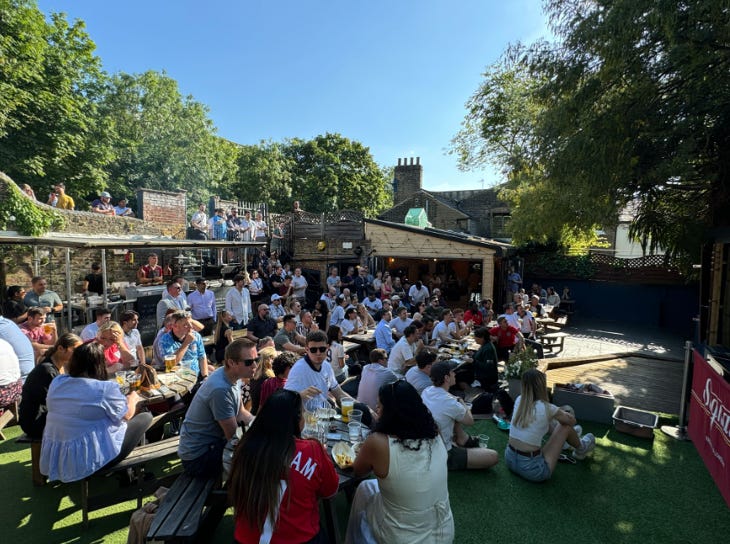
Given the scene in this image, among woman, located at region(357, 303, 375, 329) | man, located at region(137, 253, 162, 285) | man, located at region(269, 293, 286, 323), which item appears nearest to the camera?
man, located at region(269, 293, 286, 323)

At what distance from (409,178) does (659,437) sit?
26.6 m

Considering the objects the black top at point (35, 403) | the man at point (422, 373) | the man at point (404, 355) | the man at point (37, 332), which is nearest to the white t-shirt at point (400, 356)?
the man at point (404, 355)

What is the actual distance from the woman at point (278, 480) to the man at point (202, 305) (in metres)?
7.01

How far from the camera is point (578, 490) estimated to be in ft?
13.7

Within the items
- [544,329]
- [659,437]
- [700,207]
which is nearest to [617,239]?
[544,329]

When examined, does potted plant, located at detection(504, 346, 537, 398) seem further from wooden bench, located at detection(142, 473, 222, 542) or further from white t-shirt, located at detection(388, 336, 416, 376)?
wooden bench, located at detection(142, 473, 222, 542)

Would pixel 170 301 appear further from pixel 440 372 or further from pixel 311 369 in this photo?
pixel 440 372

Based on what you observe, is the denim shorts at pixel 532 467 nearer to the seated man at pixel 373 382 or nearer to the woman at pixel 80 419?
the seated man at pixel 373 382

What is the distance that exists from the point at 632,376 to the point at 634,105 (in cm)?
517

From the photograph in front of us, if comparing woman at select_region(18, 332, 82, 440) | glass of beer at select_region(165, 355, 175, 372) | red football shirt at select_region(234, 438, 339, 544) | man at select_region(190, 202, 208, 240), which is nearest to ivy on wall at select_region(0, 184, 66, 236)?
man at select_region(190, 202, 208, 240)

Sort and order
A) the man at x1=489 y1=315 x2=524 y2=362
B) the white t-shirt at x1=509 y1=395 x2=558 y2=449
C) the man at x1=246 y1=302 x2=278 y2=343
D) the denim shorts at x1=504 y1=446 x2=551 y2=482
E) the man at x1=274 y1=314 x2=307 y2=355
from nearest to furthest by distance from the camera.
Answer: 1. the white t-shirt at x1=509 y1=395 x2=558 y2=449
2. the denim shorts at x1=504 y1=446 x2=551 y2=482
3. the man at x1=274 y1=314 x2=307 y2=355
4. the man at x1=246 y1=302 x2=278 y2=343
5. the man at x1=489 y1=315 x2=524 y2=362

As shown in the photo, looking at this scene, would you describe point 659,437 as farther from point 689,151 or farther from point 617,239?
point 617,239

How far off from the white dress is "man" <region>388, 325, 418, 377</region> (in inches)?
152

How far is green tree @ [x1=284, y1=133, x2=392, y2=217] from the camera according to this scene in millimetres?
33000
